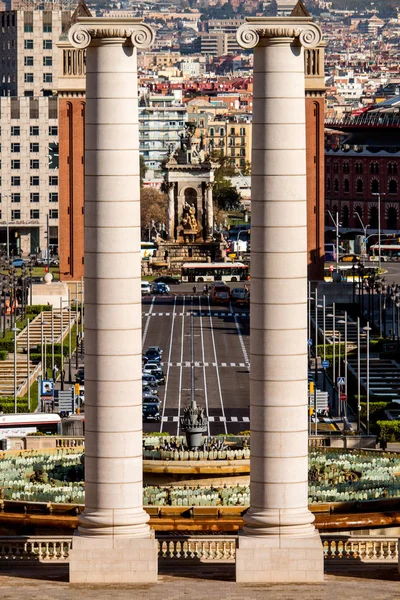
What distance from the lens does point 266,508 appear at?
4756cm

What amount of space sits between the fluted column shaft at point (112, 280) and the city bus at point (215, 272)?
13711cm

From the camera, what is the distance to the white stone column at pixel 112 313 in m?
46.8

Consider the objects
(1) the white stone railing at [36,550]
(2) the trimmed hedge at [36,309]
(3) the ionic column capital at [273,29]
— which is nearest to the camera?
(3) the ionic column capital at [273,29]

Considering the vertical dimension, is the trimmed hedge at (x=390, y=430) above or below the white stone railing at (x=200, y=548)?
above

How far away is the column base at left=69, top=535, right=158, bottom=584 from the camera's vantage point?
156 feet

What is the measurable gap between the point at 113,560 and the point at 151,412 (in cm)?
5516

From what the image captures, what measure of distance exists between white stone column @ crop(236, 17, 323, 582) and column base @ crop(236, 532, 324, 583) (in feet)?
0.07

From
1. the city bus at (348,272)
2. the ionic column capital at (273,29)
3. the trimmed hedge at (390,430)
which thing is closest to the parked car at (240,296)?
the city bus at (348,272)

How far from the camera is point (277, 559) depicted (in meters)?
47.4

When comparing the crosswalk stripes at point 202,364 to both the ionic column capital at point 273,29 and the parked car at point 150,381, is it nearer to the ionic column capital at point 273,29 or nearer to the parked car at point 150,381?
the parked car at point 150,381

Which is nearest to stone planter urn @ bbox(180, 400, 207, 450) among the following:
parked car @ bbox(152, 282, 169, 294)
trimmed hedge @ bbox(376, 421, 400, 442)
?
trimmed hedge @ bbox(376, 421, 400, 442)

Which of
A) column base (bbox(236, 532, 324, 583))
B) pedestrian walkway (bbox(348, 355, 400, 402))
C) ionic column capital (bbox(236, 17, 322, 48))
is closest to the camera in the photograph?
ionic column capital (bbox(236, 17, 322, 48))

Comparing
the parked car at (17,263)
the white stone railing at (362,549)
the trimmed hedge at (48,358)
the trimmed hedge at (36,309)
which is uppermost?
the parked car at (17,263)

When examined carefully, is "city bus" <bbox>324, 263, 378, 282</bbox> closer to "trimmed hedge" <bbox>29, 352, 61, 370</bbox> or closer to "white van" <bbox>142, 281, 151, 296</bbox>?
"white van" <bbox>142, 281, 151, 296</bbox>
